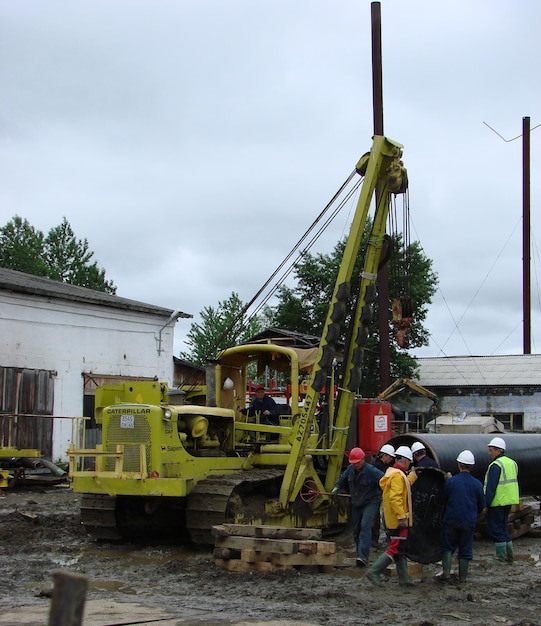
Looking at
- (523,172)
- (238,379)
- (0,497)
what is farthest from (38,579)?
(523,172)

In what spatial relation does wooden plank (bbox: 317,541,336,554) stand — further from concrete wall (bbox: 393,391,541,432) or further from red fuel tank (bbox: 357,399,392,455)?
concrete wall (bbox: 393,391,541,432)

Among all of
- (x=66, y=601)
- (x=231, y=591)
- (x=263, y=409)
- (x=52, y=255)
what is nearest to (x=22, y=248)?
(x=52, y=255)

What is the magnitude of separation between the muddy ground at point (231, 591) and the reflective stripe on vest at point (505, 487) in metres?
0.85

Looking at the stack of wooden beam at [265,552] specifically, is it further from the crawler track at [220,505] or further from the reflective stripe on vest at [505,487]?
the reflective stripe on vest at [505,487]

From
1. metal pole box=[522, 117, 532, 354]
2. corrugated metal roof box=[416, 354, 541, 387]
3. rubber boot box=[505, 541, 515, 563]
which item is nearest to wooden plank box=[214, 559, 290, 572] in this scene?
rubber boot box=[505, 541, 515, 563]

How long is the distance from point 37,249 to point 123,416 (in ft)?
172

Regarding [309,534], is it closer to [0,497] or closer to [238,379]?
[238,379]

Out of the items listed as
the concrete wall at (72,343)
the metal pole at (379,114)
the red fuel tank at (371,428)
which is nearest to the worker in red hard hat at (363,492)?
the red fuel tank at (371,428)

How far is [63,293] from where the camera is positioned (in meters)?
26.5

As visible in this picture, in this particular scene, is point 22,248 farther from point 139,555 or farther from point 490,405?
point 139,555

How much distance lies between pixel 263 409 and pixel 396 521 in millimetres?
4955

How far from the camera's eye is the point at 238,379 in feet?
51.2

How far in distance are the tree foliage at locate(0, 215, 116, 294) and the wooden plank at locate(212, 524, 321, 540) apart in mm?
51065

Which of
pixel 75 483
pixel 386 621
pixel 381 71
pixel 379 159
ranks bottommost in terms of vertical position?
pixel 386 621
